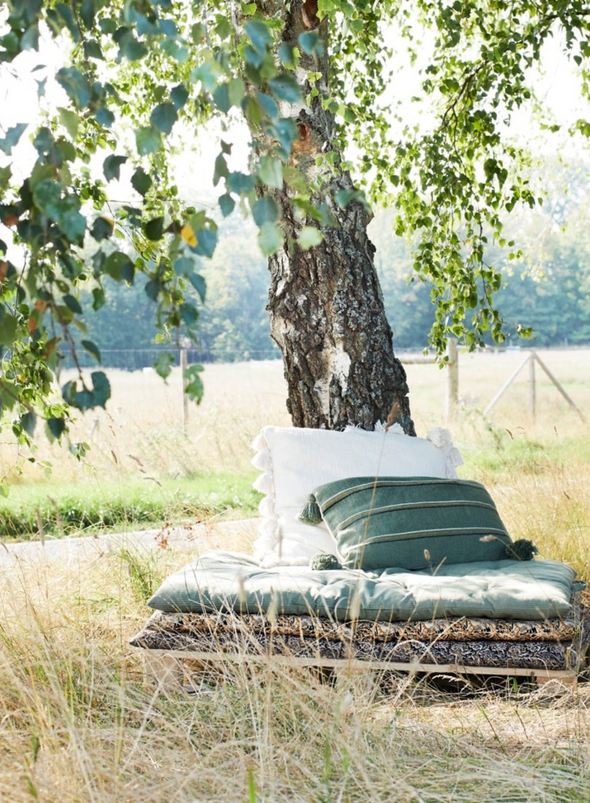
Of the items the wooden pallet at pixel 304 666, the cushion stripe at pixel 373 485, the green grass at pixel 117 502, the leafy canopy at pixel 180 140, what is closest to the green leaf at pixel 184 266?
the leafy canopy at pixel 180 140

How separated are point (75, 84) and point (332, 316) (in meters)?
2.46

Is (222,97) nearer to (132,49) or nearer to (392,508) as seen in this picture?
(132,49)

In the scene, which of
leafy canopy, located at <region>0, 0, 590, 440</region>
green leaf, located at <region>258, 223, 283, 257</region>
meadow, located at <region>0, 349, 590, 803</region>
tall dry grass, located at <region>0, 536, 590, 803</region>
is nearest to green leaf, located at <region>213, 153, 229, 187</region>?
leafy canopy, located at <region>0, 0, 590, 440</region>

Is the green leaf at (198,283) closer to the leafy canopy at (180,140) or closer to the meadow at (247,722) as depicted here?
the leafy canopy at (180,140)

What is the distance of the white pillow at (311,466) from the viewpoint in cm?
324

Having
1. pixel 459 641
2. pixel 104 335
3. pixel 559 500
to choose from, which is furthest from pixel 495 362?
pixel 459 641

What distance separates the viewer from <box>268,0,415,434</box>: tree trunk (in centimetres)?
363

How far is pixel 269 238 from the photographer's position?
45.3 inches

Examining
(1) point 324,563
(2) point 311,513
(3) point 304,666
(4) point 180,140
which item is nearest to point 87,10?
(3) point 304,666

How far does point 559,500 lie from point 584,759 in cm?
227

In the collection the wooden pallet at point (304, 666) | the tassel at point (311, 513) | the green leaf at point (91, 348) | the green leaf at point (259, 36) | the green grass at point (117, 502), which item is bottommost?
the green grass at point (117, 502)

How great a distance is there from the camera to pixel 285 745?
179 centimetres

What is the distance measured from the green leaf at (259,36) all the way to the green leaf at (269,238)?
0.73 ft

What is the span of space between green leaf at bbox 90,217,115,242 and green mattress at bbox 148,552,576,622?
1.31m
